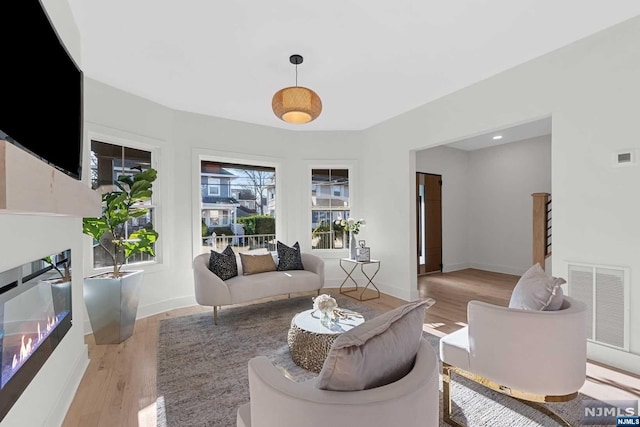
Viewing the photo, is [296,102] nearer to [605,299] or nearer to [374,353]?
[374,353]

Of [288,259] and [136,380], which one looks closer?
[136,380]

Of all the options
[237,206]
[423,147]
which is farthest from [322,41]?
[237,206]

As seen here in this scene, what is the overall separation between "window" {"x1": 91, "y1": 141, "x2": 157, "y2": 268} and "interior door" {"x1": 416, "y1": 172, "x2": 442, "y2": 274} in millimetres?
4921

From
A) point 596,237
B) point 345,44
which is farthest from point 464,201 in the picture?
point 345,44

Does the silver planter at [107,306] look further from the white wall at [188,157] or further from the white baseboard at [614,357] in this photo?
the white baseboard at [614,357]

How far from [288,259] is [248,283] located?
809 millimetres

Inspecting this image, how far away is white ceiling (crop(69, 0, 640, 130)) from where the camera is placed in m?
2.25

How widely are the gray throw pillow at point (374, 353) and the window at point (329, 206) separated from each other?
166 inches

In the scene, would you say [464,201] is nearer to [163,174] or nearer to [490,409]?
[490,409]

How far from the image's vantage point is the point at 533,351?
168 centimetres

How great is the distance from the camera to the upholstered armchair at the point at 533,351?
167 cm

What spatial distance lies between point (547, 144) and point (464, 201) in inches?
75.8

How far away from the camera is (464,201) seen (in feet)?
23.2

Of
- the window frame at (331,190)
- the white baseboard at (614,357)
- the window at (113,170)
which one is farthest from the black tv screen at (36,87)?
the white baseboard at (614,357)
